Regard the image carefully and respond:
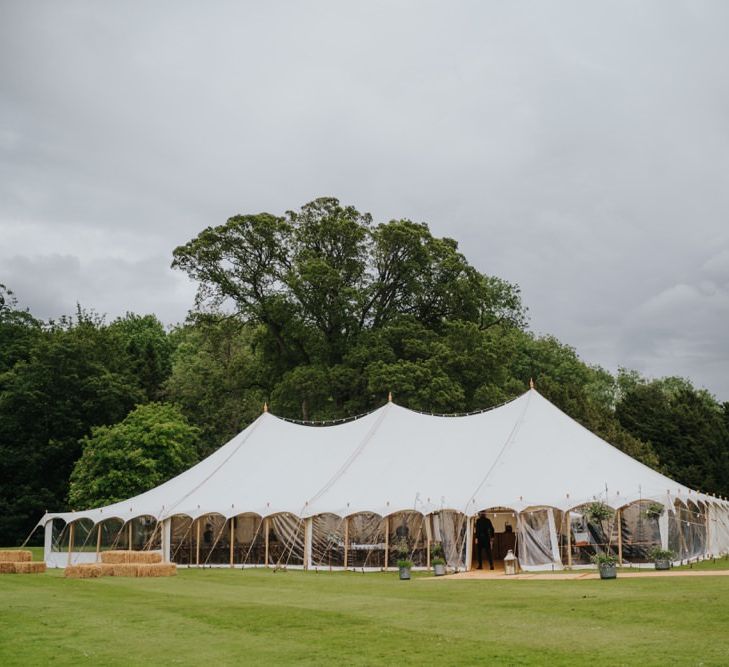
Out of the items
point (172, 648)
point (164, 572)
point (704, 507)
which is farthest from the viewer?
point (704, 507)

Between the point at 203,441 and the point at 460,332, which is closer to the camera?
the point at 460,332

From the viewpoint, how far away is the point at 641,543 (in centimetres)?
1998

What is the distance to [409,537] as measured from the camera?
70.4 ft

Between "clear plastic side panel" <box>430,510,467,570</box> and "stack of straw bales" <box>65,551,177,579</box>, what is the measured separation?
6.38 metres

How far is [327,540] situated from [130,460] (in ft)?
40.2

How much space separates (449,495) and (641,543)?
464cm

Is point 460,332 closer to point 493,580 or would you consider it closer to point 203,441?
point 203,441

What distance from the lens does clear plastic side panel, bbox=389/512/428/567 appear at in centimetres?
2097

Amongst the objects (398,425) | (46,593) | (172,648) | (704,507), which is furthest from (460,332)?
(172,648)

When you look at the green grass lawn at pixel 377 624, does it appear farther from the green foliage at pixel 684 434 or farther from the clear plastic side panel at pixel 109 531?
the green foliage at pixel 684 434

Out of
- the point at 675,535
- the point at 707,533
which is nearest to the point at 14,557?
the point at 675,535

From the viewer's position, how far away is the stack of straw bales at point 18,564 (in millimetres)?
20250

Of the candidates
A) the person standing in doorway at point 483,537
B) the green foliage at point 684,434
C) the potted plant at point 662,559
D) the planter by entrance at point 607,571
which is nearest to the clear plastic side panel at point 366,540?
the person standing in doorway at point 483,537

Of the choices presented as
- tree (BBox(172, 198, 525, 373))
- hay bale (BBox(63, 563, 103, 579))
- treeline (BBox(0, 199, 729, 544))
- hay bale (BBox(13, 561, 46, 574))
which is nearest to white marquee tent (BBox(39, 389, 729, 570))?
hay bale (BBox(13, 561, 46, 574))
